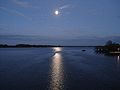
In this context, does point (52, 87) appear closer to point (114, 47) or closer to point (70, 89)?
point (70, 89)

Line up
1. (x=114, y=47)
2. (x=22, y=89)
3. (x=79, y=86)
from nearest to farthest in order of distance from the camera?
(x=22, y=89), (x=79, y=86), (x=114, y=47)

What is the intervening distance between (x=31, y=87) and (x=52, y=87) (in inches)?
122

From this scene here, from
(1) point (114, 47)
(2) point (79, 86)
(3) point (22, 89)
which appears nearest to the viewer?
(3) point (22, 89)

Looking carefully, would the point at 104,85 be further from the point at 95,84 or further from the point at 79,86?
the point at 79,86

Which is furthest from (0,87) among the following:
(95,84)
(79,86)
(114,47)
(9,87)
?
(114,47)

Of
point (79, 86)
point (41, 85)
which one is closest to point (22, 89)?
point (41, 85)

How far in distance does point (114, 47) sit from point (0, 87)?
4708 inches

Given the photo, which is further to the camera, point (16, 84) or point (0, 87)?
point (16, 84)

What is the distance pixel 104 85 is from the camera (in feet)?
97.6

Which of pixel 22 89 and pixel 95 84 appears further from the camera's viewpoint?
pixel 95 84

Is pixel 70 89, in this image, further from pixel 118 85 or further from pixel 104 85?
pixel 118 85

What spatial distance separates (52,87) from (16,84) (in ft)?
19.1

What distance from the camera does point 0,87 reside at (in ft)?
91.5

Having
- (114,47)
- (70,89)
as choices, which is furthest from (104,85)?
(114,47)
